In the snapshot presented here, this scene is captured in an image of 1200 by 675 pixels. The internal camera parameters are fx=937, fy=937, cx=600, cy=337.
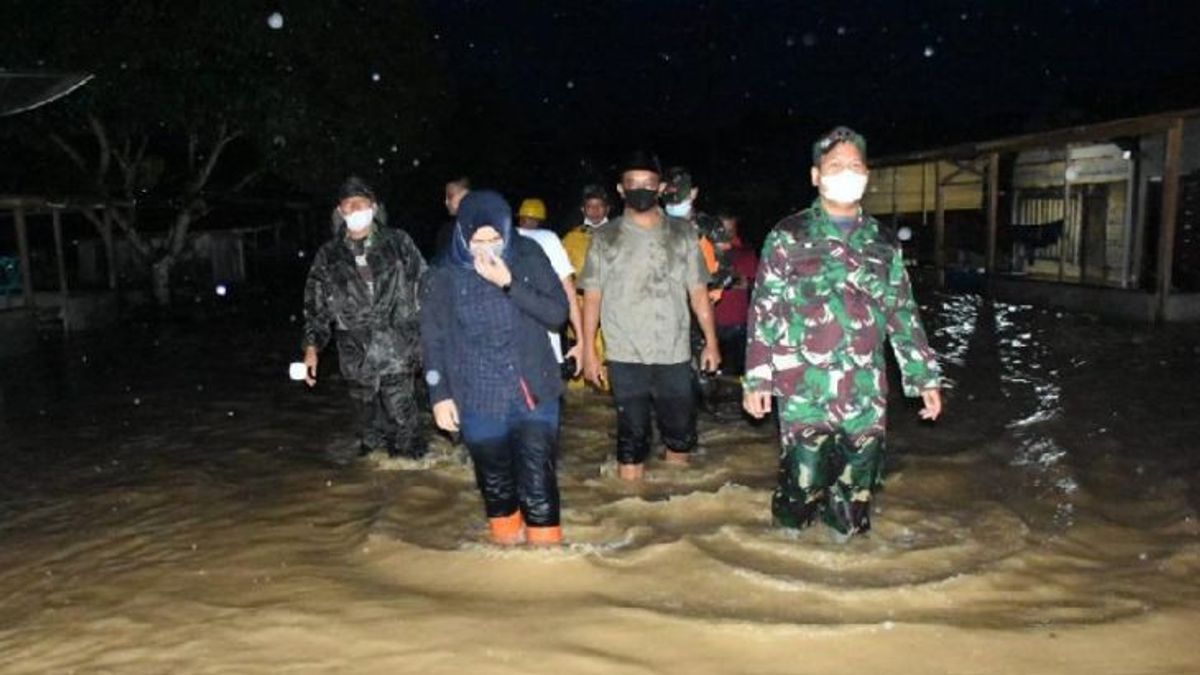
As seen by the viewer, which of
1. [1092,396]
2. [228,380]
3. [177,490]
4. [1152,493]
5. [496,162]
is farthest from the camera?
[496,162]

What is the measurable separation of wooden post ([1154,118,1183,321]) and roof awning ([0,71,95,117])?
13062 millimetres

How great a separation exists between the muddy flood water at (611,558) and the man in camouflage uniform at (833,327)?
62cm

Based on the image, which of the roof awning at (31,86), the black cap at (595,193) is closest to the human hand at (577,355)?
the black cap at (595,193)

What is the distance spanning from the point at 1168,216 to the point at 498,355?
12.3 meters

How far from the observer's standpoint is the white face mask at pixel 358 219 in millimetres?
5957

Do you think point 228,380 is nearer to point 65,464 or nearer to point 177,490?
point 65,464

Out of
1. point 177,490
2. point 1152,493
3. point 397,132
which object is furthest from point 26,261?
point 1152,493

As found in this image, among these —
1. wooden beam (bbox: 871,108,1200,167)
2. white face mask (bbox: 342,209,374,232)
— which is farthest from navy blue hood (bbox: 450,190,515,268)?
wooden beam (bbox: 871,108,1200,167)

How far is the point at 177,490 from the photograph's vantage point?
20.2 feet

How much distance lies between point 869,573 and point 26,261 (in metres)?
16.0

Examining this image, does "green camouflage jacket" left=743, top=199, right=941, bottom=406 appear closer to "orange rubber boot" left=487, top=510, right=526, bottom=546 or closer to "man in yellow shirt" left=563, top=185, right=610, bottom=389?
"orange rubber boot" left=487, top=510, right=526, bottom=546

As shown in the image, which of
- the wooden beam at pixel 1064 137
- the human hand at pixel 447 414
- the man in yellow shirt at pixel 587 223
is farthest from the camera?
the wooden beam at pixel 1064 137

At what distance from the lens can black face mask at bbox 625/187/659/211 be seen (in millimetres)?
5262

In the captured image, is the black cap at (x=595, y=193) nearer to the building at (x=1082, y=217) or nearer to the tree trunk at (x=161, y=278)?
the building at (x=1082, y=217)
